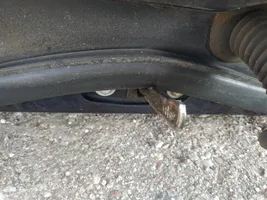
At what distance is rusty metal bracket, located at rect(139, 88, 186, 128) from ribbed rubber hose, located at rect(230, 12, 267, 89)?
0.58 feet

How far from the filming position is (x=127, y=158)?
5.03 ft

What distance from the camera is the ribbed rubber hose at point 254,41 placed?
1073 millimetres

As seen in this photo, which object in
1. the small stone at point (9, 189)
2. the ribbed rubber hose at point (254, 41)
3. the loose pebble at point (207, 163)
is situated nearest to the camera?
the ribbed rubber hose at point (254, 41)

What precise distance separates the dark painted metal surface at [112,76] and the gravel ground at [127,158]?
32 cm

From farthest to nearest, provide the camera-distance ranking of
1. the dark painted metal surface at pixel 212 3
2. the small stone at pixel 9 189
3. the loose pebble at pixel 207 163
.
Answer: the loose pebble at pixel 207 163 < the small stone at pixel 9 189 < the dark painted metal surface at pixel 212 3

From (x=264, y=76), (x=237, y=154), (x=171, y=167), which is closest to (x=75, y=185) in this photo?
(x=171, y=167)

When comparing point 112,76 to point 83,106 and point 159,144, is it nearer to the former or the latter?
point 83,106

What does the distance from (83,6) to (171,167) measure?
25.4 inches

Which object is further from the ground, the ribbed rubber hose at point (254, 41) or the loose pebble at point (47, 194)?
the ribbed rubber hose at point (254, 41)

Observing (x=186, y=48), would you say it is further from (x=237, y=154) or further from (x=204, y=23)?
(x=237, y=154)

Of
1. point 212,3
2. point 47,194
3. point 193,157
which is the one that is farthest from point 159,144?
point 212,3

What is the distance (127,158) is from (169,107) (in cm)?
38

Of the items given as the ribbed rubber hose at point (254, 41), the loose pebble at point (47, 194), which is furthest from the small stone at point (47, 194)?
the ribbed rubber hose at point (254, 41)

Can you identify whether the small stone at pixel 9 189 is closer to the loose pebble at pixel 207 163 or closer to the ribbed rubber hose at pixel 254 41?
the loose pebble at pixel 207 163
